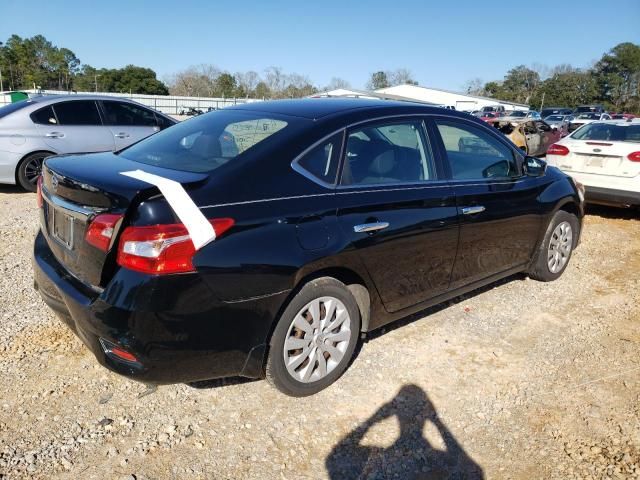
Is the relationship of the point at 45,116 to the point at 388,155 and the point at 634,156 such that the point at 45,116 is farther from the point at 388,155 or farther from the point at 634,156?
the point at 634,156

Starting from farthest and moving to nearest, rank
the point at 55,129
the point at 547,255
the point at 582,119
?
the point at 582,119 < the point at 55,129 < the point at 547,255

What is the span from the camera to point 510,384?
10.3ft

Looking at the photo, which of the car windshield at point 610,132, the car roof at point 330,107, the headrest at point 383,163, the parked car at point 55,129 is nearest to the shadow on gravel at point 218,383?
the headrest at point 383,163

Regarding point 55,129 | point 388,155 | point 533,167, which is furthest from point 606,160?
point 55,129

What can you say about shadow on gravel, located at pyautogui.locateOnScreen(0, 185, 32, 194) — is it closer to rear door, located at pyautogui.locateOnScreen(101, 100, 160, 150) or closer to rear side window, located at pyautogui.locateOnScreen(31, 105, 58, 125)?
rear side window, located at pyautogui.locateOnScreen(31, 105, 58, 125)

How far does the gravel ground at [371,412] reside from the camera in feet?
7.86

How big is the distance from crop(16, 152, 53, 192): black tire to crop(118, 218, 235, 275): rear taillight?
6476 mm

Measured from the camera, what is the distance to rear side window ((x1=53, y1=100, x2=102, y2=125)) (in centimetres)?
767

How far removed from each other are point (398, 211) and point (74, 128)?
6.62 meters

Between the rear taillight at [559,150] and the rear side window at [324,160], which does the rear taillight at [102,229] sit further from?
the rear taillight at [559,150]

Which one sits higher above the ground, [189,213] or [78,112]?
[78,112]

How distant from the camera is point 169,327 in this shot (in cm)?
226

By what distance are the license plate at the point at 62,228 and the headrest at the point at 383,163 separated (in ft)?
5.80

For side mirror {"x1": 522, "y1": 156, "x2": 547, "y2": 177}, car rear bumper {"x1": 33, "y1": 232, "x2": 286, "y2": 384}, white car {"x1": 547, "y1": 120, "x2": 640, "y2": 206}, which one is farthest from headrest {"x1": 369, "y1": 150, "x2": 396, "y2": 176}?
white car {"x1": 547, "y1": 120, "x2": 640, "y2": 206}
